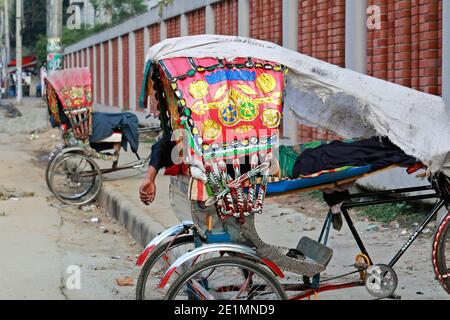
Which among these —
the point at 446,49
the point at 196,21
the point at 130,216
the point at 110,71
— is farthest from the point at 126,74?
the point at 446,49

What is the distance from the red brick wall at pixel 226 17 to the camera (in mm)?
17219

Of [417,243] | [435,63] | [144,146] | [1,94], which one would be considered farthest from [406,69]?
[1,94]

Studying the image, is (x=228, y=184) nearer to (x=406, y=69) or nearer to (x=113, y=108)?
(x=406, y=69)

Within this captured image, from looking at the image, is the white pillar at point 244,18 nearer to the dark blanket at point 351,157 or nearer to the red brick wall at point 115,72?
the dark blanket at point 351,157

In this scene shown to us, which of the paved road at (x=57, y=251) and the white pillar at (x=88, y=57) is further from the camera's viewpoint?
the white pillar at (x=88, y=57)

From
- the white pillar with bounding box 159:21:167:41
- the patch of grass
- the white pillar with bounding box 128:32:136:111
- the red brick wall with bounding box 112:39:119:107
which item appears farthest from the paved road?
the red brick wall with bounding box 112:39:119:107

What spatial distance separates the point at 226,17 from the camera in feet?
58.7

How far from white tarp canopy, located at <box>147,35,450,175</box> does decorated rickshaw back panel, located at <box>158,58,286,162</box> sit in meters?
0.07

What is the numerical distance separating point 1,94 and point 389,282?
66449 millimetres

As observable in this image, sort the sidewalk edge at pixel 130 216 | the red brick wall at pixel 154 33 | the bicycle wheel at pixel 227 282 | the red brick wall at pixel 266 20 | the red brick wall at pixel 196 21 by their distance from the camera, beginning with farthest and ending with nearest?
the red brick wall at pixel 154 33, the red brick wall at pixel 196 21, the red brick wall at pixel 266 20, the sidewalk edge at pixel 130 216, the bicycle wheel at pixel 227 282

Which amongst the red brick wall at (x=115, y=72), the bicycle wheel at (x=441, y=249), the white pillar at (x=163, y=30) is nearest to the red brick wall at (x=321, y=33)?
the bicycle wheel at (x=441, y=249)

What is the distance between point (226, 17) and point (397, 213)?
919 centimetres

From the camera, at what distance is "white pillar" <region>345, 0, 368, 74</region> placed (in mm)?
11164
